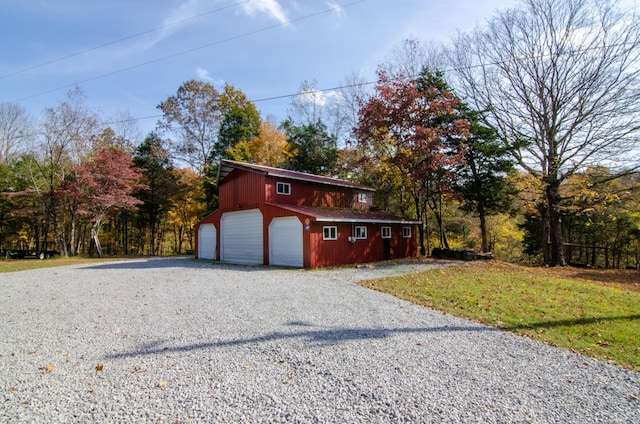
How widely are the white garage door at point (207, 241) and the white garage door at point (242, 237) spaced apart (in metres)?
1.23

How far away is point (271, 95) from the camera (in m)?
14.8

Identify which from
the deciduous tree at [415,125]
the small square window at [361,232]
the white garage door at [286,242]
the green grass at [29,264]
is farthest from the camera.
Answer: the deciduous tree at [415,125]

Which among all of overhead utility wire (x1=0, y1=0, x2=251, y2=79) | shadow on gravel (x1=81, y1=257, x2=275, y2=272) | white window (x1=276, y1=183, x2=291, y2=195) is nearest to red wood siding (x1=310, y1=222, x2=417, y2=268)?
shadow on gravel (x1=81, y1=257, x2=275, y2=272)

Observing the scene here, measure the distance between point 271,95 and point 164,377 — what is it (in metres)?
13.2

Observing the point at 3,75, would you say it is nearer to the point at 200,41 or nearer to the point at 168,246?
the point at 200,41

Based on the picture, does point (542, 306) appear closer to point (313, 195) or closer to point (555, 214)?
point (555, 214)

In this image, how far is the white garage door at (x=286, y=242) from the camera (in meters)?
15.1

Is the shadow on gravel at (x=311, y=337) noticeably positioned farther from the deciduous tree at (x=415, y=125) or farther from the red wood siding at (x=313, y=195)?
the deciduous tree at (x=415, y=125)

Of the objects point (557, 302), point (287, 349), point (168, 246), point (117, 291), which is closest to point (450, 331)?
point (287, 349)

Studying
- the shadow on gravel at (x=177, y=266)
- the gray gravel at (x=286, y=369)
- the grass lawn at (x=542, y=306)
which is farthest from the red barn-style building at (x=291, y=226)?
the gray gravel at (x=286, y=369)

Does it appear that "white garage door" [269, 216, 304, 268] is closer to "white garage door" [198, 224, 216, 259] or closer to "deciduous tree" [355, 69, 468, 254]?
"white garage door" [198, 224, 216, 259]

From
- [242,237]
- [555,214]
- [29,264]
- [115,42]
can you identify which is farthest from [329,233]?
[29,264]

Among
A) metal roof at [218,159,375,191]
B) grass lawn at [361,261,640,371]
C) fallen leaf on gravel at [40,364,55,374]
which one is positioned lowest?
grass lawn at [361,261,640,371]

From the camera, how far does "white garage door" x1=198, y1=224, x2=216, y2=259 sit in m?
20.5
